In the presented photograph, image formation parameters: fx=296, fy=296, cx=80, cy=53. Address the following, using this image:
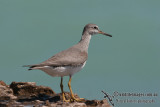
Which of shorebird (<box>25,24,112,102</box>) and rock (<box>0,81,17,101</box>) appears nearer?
shorebird (<box>25,24,112,102</box>)

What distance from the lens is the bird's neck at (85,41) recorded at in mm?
15812

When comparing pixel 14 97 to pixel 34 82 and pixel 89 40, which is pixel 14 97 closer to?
pixel 34 82

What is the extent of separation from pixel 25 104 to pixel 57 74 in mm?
2050

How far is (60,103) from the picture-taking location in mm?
13945

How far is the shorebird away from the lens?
45.0 ft

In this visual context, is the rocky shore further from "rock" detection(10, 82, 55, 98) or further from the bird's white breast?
the bird's white breast

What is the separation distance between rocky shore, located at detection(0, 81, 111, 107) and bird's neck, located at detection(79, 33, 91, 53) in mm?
2624

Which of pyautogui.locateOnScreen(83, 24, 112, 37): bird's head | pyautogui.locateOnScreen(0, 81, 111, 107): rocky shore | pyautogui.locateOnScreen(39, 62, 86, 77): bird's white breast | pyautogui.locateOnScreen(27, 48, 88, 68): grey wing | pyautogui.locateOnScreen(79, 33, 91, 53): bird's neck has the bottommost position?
pyautogui.locateOnScreen(0, 81, 111, 107): rocky shore

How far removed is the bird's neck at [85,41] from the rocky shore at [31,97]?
262 centimetres

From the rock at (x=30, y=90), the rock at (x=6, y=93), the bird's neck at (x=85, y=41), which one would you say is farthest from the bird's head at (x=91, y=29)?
the rock at (x=6, y=93)

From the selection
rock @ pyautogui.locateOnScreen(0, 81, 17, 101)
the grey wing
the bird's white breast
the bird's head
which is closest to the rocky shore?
rock @ pyautogui.locateOnScreen(0, 81, 17, 101)

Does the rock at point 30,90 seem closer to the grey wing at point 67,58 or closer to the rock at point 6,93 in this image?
the rock at point 6,93

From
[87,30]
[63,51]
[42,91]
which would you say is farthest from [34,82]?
[87,30]

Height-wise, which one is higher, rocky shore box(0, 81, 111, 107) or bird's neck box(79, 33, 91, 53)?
bird's neck box(79, 33, 91, 53)
